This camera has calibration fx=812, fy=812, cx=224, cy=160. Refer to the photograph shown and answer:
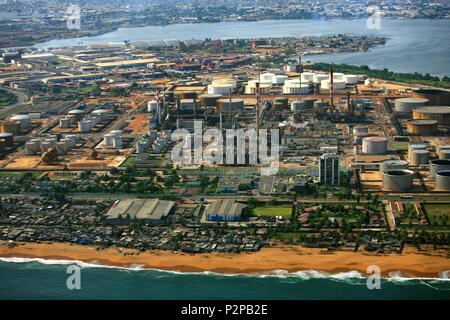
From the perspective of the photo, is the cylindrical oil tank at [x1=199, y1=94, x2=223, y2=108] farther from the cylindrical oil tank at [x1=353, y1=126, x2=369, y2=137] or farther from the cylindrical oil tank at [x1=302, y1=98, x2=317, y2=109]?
the cylindrical oil tank at [x1=353, y1=126, x2=369, y2=137]

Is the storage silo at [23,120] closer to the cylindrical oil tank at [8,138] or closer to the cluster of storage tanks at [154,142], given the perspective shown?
the cylindrical oil tank at [8,138]

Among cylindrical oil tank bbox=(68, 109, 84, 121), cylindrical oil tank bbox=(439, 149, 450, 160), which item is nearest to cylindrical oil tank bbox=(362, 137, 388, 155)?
cylindrical oil tank bbox=(439, 149, 450, 160)

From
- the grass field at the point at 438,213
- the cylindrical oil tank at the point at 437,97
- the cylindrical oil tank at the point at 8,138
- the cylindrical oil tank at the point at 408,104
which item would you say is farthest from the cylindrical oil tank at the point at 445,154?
the cylindrical oil tank at the point at 8,138

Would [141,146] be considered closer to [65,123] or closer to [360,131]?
[65,123]

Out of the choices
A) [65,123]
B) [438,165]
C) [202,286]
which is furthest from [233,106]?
[202,286]
